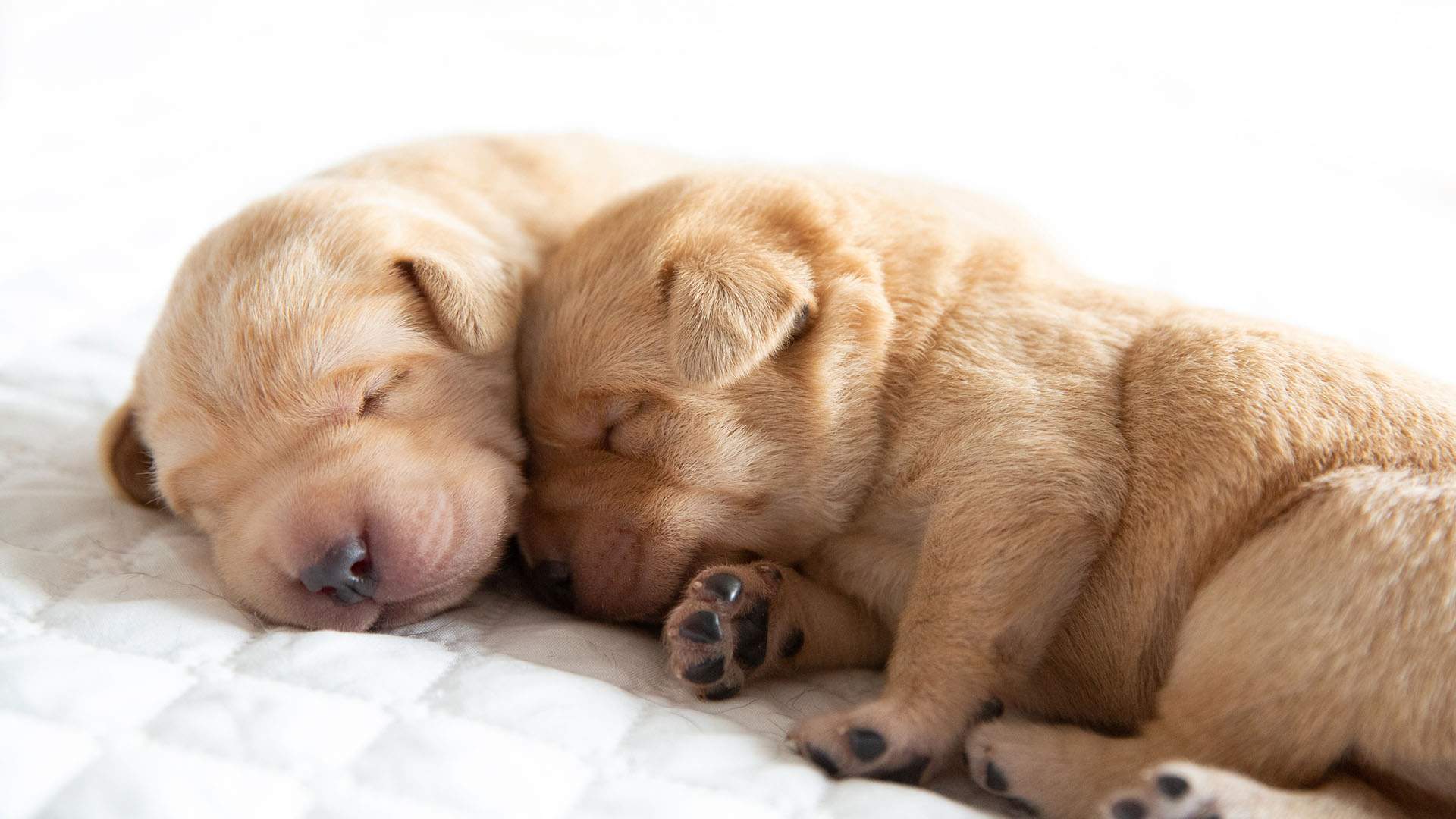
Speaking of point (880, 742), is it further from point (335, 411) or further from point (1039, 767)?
point (335, 411)

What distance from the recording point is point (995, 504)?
2.42 m

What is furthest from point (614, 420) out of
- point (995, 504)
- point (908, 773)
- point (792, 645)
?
point (908, 773)

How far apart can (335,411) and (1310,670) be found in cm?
194

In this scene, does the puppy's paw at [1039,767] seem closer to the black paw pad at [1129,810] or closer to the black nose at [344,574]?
the black paw pad at [1129,810]

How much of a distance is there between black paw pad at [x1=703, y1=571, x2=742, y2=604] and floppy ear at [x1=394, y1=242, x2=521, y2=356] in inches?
30.5

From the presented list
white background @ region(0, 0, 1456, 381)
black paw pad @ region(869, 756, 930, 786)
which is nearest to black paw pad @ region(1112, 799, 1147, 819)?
black paw pad @ region(869, 756, 930, 786)

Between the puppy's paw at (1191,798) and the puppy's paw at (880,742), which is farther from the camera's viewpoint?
the puppy's paw at (880,742)

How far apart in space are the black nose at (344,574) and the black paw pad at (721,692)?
69 centimetres

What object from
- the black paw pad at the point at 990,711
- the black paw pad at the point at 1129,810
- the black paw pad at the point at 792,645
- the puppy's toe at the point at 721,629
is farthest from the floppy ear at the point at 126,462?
the black paw pad at the point at 1129,810

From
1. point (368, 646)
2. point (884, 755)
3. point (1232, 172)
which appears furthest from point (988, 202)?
point (368, 646)

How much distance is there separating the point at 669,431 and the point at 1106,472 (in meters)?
0.94

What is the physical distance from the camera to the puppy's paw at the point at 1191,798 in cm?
190

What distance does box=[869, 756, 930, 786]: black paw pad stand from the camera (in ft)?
7.09

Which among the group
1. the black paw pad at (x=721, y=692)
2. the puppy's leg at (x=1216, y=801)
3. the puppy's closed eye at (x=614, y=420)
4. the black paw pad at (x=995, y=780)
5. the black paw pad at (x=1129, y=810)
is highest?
the puppy's closed eye at (x=614, y=420)
